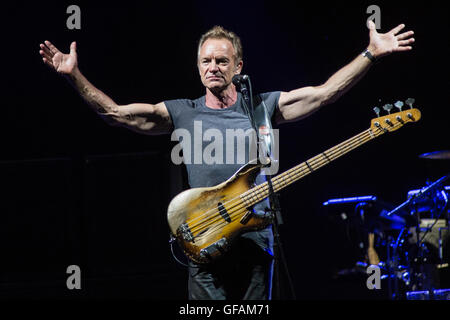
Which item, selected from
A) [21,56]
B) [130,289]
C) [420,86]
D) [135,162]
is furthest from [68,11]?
[420,86]

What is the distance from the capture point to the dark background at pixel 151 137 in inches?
240

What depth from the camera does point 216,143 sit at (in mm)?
3018

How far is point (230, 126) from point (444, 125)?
422 cm

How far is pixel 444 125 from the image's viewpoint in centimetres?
634

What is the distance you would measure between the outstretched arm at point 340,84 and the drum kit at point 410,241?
262cm

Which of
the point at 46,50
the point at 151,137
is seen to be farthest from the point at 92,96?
the point at 151,137

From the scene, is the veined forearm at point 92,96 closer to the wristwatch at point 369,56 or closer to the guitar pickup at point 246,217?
the guitar pickup at point 246,217

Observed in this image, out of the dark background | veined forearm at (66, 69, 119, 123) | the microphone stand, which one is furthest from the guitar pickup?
the dark background

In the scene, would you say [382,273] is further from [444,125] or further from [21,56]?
[21,56]

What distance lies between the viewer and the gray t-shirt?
9.78 feet

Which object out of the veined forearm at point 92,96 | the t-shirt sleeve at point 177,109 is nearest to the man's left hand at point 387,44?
the t-shirt sleeve at point 177,109

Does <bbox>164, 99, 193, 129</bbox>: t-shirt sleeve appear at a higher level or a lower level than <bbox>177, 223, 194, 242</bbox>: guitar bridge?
higher

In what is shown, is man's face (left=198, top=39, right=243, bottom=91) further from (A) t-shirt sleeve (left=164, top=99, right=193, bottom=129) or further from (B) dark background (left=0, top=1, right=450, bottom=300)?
(B) dark background (left=0, top=1, right=450, bottom=300)

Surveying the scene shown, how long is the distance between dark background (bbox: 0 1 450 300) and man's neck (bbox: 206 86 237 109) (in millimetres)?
2957
